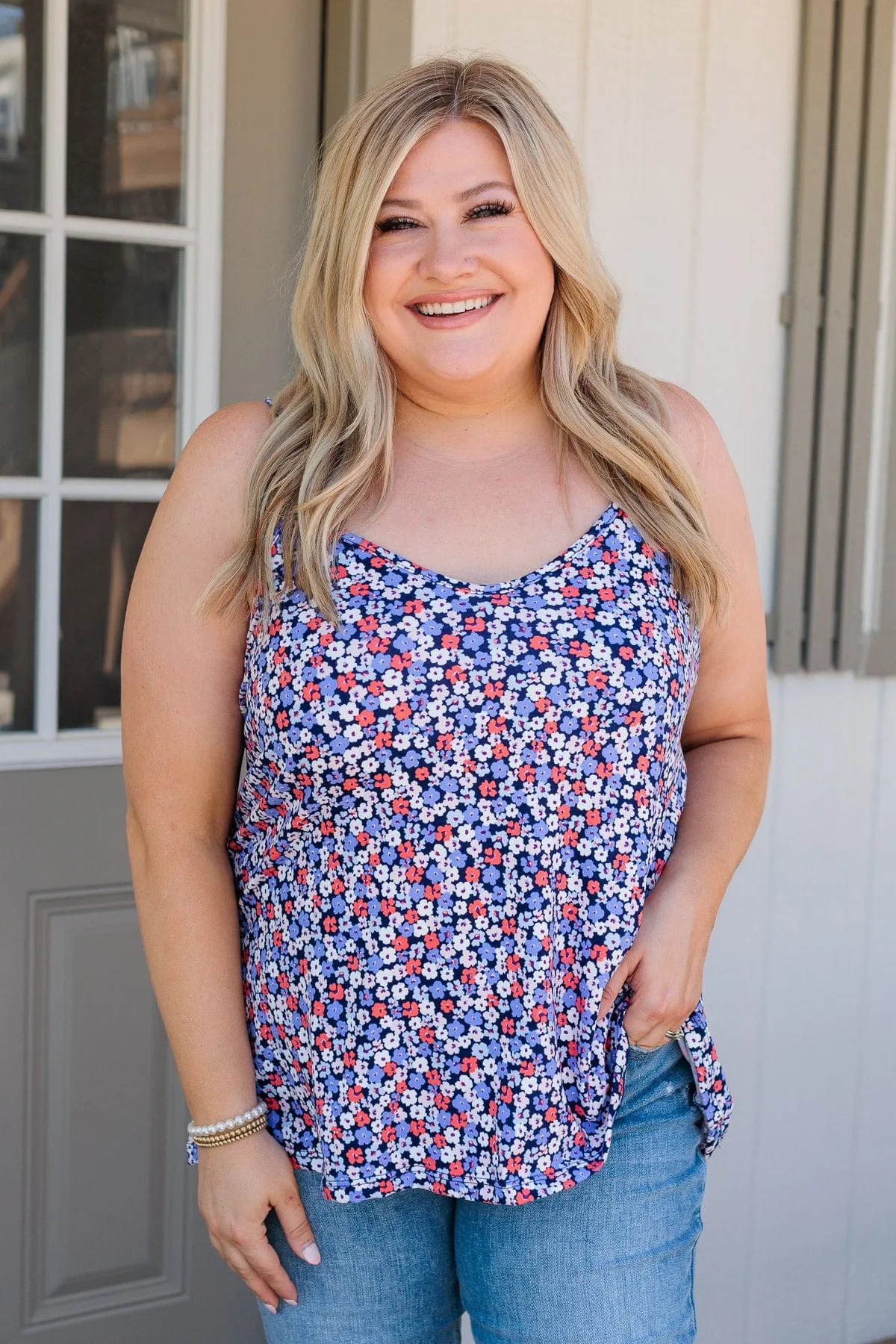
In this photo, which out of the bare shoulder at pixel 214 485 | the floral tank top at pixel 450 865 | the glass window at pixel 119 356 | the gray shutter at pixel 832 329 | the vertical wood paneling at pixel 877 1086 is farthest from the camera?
the vertical wood paneling at pixel 877 1086

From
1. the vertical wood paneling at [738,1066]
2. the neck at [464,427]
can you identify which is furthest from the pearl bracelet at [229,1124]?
the vertical wood paneling at [738,1066]

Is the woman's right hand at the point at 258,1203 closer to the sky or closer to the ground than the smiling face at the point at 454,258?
closer to the ground

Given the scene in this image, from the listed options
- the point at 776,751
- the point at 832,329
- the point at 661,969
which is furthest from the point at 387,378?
the point at 776,751

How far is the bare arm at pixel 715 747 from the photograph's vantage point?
1.52 metres

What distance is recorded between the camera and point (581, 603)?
1.47 meters

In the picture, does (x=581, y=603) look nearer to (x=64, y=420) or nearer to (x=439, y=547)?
(x=439, y=547)

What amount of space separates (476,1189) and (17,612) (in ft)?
4.25

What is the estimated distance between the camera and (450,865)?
1378 mm

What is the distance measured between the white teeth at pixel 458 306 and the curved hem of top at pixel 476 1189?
89cm

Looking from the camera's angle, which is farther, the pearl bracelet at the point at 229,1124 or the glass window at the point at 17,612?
the glass window at the point at 17,612

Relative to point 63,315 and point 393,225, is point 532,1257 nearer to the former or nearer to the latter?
point 393,225

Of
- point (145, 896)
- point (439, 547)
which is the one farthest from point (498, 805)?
point (145, 896)

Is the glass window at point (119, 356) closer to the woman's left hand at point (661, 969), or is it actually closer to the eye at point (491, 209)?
the eye at point (491, 209)

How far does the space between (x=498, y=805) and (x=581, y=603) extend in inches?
9.3
